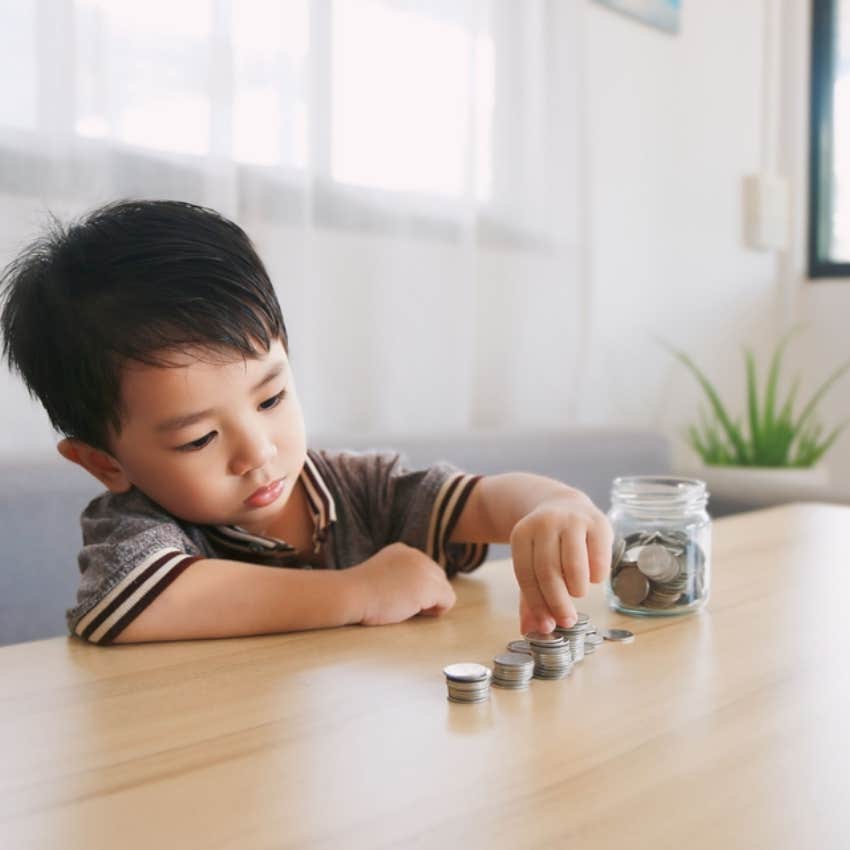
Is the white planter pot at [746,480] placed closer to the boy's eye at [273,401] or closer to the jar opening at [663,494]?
the jar opening at [663,494]

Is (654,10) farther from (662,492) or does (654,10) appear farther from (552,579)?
(552,579)

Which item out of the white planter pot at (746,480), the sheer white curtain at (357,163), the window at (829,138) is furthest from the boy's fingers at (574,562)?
the window at (829,138)

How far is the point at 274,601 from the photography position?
0.80 metres

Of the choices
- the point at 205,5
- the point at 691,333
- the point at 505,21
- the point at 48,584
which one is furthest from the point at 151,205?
the point at 691,333

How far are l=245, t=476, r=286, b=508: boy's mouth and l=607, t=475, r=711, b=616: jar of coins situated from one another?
29 centimetres

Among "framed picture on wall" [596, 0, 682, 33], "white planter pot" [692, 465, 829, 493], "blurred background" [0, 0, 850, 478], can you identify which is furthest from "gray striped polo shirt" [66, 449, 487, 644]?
"framed picture on wall" [596, 0, 682, 33]

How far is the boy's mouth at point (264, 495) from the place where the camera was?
881 mm

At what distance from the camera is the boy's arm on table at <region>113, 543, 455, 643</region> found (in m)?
0.78

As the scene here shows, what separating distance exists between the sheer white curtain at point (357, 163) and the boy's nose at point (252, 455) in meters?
0.65

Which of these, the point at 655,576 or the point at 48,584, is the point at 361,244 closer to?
the point at 48,584

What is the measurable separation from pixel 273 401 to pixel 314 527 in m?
0.19

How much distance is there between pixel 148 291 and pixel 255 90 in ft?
2.97

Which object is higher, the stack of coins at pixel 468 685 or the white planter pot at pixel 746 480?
the stack of coins at pixel 468 685

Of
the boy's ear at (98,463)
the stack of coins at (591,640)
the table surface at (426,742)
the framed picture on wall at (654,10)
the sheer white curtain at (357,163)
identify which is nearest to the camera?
the table surface at (426,742)
